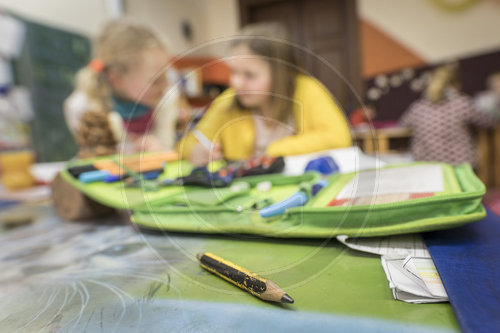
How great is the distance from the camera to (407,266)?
0.24 metres

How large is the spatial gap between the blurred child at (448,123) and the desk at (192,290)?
1.49 m

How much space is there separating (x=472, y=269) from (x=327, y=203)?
0.14 m

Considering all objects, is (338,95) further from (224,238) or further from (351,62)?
(351,62)

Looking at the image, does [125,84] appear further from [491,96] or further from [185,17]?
[491,96]

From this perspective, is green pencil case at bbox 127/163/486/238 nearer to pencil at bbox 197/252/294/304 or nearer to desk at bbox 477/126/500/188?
pencil at bbox 197/252/294/304

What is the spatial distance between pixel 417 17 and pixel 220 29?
1540mm

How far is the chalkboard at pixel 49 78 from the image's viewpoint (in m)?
1.25

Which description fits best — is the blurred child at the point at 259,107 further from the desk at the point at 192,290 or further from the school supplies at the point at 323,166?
the desk at the point at 192,290

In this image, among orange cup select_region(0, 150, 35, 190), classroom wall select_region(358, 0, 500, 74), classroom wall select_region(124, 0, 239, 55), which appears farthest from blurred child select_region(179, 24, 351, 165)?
classroom wall select_region(358, 0, 500, 74)

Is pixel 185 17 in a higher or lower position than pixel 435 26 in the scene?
higher

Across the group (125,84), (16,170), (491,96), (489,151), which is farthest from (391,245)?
(491,96)

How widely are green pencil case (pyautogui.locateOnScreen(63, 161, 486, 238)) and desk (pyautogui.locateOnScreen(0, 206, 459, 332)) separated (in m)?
0.02

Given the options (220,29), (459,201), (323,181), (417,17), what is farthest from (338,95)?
(220,29)

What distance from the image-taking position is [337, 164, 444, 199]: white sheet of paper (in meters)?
0.34
